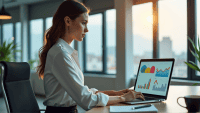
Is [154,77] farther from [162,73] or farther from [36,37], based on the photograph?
[36,37]

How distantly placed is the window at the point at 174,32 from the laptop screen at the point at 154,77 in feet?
8.72

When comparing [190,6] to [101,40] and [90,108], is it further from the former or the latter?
[90,108]

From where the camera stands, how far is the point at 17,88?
1506mm

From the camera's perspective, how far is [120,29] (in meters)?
4.42

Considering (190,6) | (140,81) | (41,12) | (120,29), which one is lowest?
(140,81)

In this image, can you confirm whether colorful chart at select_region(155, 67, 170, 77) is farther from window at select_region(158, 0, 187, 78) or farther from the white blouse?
window at select_region(158, 0, 187, 78)

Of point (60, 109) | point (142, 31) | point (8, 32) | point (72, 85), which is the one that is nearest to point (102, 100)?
point (72, 85)

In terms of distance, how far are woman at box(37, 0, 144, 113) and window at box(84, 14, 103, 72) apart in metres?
3.94

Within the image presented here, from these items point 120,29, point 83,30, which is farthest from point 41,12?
point 83,30

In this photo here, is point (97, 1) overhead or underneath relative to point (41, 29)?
overhead

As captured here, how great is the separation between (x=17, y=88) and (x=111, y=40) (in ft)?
12.9

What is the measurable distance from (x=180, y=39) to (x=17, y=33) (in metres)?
6.32

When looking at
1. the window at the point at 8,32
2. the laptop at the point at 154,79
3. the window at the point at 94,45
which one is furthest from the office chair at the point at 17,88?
the window at the point at 8,32

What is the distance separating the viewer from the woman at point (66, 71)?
1.26 m
